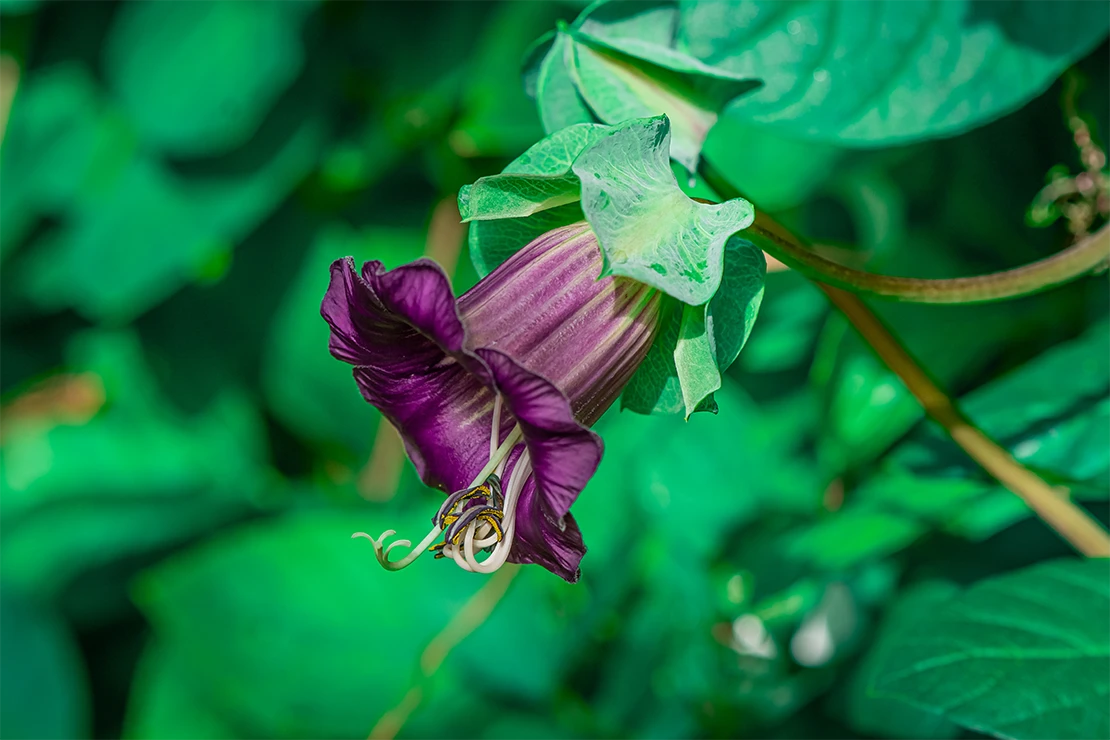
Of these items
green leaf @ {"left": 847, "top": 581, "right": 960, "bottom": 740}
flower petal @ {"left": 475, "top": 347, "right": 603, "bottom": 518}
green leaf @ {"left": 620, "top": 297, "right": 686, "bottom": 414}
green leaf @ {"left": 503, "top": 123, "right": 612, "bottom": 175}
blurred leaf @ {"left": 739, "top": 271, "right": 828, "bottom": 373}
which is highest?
green leaf @ {"left": 503, "top": 123, "right": 612, "bottom": 175}

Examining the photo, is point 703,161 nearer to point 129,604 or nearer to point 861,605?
point 861,605

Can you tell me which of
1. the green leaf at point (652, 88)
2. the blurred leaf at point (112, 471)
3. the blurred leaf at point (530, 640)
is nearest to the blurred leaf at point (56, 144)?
the blurred leaf at point (112, 471)

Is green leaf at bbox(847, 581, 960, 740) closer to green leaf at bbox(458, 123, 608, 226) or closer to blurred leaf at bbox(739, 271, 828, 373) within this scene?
blurred leaf at bbox(739, 271, 828, 373)

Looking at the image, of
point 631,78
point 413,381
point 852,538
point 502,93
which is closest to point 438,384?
point 413,381

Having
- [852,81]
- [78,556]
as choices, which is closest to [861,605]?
[852,81]

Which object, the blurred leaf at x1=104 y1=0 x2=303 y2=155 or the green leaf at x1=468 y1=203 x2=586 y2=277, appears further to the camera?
the blurred leaf at x1=104 y1=0 x2=303 y2=155

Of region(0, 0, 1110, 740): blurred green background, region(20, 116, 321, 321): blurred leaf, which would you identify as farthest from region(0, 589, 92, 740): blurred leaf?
region(20, 116, 321, 321): blurred leaf

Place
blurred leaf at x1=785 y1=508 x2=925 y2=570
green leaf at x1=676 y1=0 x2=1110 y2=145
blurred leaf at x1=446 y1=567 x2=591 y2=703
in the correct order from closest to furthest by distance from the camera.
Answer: green leaf at x1=676 y1=0 x2=1110 y2=145, blurred leaf at x1=785 y1=508 x2=925 y2=570, blurred leaf at x1=446 y1=567 x2=591 y2=703
